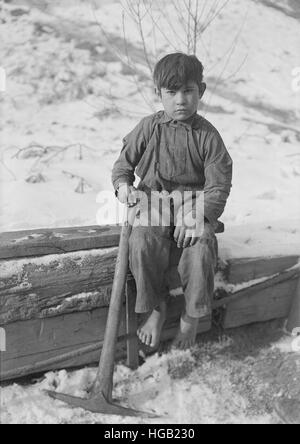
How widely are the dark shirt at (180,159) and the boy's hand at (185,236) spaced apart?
0.10 metres

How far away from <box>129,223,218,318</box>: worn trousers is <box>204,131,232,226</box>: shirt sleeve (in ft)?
0.26

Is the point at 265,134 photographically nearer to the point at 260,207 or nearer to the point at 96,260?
the point at 260,207

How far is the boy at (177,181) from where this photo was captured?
6.36ft

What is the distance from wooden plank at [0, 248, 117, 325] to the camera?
1.94 metres

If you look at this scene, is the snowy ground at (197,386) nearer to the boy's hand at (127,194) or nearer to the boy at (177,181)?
the boy at (177,181)

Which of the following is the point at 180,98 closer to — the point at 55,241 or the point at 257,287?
the point at 55,241

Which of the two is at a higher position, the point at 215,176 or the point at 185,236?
the point at 215,176

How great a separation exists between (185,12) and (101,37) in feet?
3.74

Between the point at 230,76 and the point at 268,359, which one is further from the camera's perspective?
the point at 230,76

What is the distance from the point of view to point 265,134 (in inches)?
192

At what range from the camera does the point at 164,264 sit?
2023mm

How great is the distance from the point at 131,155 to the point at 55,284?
0.67 metres

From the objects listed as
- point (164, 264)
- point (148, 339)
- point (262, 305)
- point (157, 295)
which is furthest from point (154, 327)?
point (262, 305)
